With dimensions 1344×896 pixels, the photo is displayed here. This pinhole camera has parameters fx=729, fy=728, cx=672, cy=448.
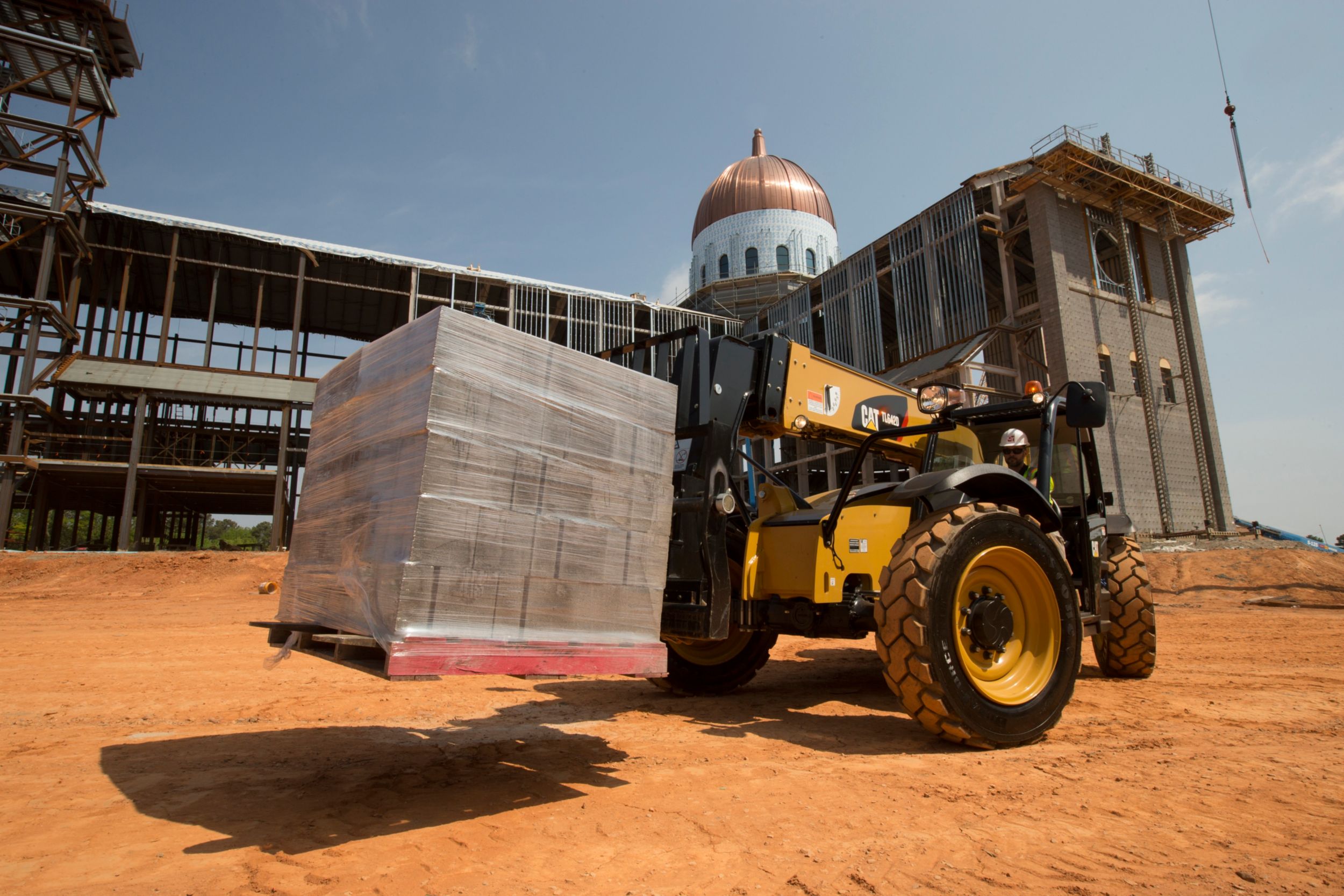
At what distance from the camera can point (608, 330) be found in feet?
96.9

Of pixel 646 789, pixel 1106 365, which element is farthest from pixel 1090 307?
pixel 646 789

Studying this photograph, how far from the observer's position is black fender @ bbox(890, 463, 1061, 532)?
198 inches

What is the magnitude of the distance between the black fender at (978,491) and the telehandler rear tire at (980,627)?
27 cm

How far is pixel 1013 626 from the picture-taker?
4.90m

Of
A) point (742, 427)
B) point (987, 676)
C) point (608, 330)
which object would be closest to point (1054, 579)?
point (987, 676)

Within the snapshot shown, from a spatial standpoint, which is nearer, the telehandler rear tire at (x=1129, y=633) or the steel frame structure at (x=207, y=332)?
the telehandler rear tire at (x=1129, y=633)

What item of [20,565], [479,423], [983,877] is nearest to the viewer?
[983,877]

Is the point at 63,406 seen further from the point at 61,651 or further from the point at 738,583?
the point at 738,583

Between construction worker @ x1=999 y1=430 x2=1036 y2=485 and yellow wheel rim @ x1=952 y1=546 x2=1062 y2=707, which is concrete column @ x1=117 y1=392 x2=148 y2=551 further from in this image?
yellow wheel rim @ x1=952 y1=546 x2=1062 y2=707

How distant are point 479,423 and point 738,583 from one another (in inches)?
106

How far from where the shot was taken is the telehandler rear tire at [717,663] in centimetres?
641

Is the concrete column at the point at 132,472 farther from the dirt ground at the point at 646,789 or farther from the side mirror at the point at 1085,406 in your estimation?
the side mirror at the point at 1085,406

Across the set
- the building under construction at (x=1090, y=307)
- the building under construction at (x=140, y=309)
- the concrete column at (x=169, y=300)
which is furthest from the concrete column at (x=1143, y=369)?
the concrete column at (x=169, y=300)

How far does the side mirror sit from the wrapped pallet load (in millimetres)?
3206
